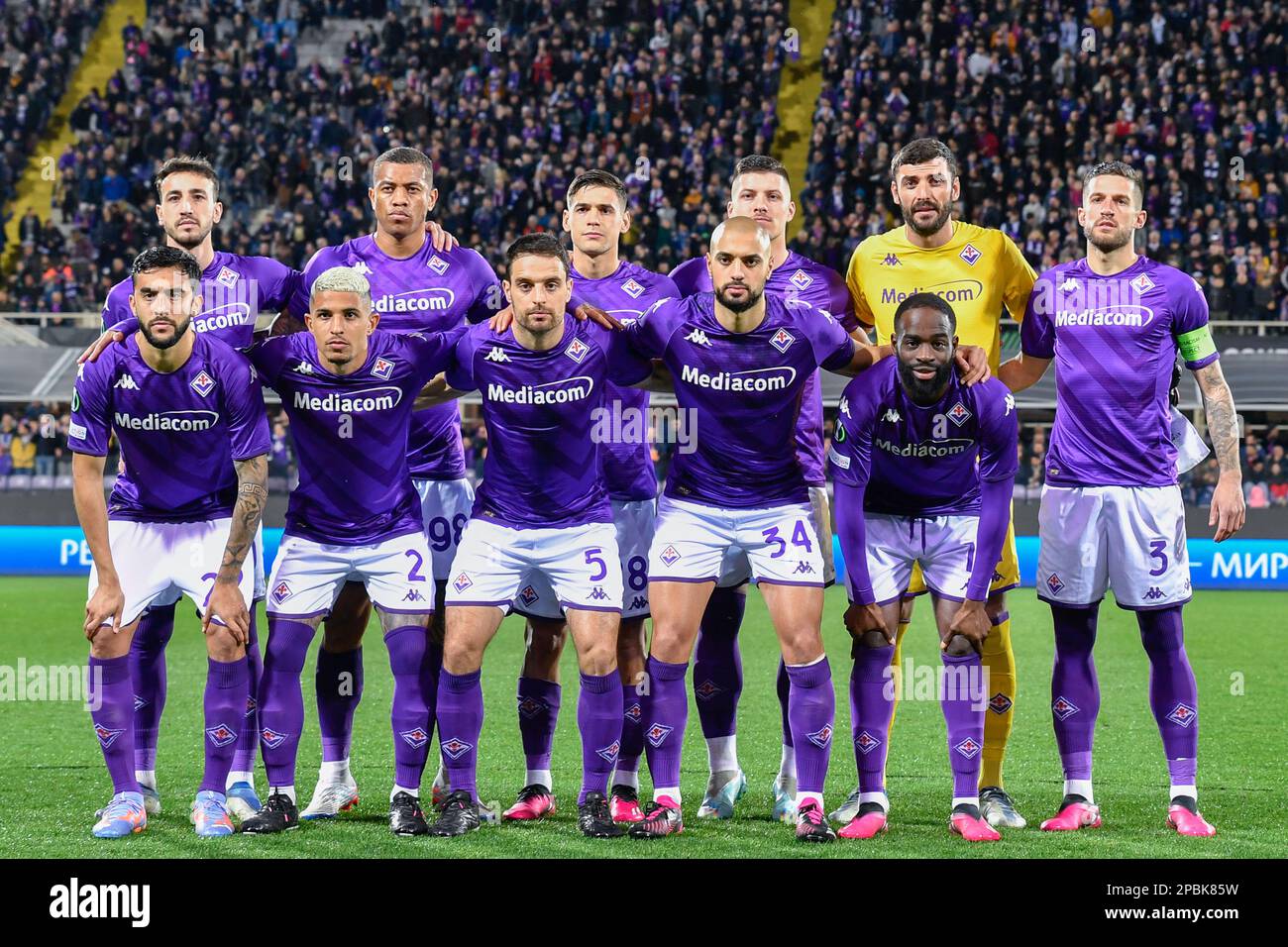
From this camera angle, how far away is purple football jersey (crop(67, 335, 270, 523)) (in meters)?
6.25

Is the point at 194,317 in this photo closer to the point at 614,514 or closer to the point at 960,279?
the point at 614,514

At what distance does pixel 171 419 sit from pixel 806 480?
2.68m

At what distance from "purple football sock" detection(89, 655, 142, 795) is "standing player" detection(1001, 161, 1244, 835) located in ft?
12.5

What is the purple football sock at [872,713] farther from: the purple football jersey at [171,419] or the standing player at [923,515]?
the purple football jersey at [171,419]

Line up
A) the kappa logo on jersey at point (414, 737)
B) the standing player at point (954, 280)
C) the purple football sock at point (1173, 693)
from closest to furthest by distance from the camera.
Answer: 1. the kappa logo on jersey at point (414, 737)
2. the purple football sock at point (1173, 693)
3. the standing player at point (954, 280)

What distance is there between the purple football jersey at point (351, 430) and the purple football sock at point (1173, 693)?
3.17 metres

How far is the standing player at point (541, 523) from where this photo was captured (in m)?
6.14

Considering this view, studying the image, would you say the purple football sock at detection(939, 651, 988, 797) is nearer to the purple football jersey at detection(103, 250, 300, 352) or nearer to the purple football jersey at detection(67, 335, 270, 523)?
the purple football jersey at detection(67, 335, 270, 523)

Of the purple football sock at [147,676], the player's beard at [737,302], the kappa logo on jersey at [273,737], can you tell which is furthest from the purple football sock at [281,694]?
the player's beard at [737,302]

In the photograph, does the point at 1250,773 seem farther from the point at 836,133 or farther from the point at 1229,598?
the point at 836,133

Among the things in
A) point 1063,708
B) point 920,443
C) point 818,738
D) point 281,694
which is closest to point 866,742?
point 818,738

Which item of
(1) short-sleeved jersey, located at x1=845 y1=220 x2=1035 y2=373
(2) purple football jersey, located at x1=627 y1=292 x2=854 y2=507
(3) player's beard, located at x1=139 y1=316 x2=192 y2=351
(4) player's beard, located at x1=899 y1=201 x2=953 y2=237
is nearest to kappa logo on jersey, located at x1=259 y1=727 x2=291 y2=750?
(3) player's beard, located at x1=139 y1=316 x2=192 y2=351

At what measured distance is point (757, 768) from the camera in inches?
315

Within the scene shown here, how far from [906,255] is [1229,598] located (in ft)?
35.2
